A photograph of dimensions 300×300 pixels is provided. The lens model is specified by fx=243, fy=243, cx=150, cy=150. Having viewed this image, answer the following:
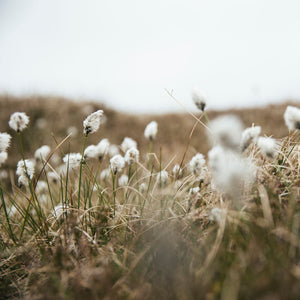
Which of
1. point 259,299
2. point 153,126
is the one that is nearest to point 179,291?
point 259,299

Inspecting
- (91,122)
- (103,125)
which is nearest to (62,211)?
(91,122)

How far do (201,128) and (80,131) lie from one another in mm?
3627

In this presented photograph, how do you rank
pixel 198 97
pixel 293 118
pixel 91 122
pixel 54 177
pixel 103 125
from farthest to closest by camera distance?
pixel 103 125 < pixel 54 177 < pixel 91 122 < pixel 198 97 < pixel 293 118

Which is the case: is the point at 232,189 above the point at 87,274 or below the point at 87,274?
above

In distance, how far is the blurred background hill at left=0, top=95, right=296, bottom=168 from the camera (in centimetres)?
645

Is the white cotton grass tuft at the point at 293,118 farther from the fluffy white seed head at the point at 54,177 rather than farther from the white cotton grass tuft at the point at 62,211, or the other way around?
the fluffy white seed head at the point at 54,177

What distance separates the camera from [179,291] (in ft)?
3.05

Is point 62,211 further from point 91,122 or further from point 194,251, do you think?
point 194,251

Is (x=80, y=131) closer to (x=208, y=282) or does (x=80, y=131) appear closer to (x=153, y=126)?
(x=153, y=126)

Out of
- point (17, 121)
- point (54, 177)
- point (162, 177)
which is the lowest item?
point (54, 177)

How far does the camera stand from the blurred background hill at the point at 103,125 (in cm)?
645

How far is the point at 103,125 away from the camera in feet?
27.0

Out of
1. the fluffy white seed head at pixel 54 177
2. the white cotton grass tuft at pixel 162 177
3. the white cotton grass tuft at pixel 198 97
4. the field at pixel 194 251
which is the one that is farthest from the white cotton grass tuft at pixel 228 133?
the fluffy white seed head at pixel 54 177

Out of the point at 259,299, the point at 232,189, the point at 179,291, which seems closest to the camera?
the point at 259,299
